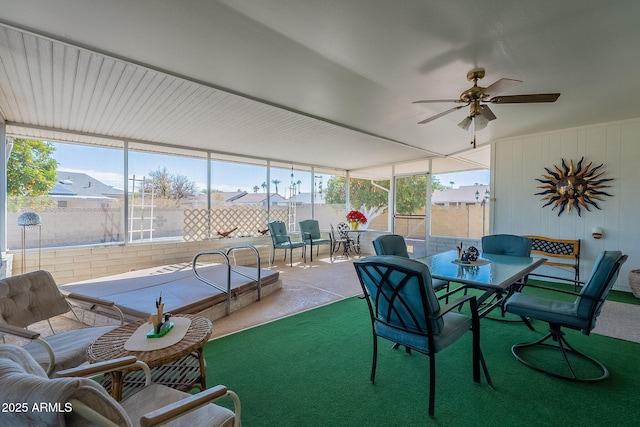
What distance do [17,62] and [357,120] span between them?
356 cm

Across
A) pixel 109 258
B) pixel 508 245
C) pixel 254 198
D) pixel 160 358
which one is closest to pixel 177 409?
pixel 160 358

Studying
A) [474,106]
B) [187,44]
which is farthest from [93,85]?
[474,106]

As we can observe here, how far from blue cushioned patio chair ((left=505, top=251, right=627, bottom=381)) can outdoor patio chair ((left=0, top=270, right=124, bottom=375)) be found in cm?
316

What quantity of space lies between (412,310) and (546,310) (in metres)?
1.26

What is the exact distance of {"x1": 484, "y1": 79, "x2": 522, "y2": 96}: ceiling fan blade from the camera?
2238 mm

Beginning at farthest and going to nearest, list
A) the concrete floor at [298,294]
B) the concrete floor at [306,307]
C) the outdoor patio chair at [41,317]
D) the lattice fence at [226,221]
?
1. the lattice fence at [226,221]
2. the concrete floor at [298,294]
3. the concrete floor at [306,307]
4. the outdoor patio chair at [41,317]

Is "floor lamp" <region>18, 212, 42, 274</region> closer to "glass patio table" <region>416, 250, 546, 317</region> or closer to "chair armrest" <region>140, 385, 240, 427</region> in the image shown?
"chair armrest" <region>140, 385, 240, 427</region>

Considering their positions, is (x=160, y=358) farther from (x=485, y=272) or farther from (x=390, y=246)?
(x=485, y=272)

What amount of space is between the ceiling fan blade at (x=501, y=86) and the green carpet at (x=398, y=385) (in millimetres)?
2235

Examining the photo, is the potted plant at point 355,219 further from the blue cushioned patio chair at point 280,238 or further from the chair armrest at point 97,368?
the chair armrest at point 97,368

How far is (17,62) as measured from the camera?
7.84 ft

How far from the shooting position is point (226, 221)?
6191mm

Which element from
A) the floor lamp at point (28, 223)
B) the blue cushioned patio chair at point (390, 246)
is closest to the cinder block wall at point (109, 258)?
the floor lamp at point (28, 223)

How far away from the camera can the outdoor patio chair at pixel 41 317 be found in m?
1.61
